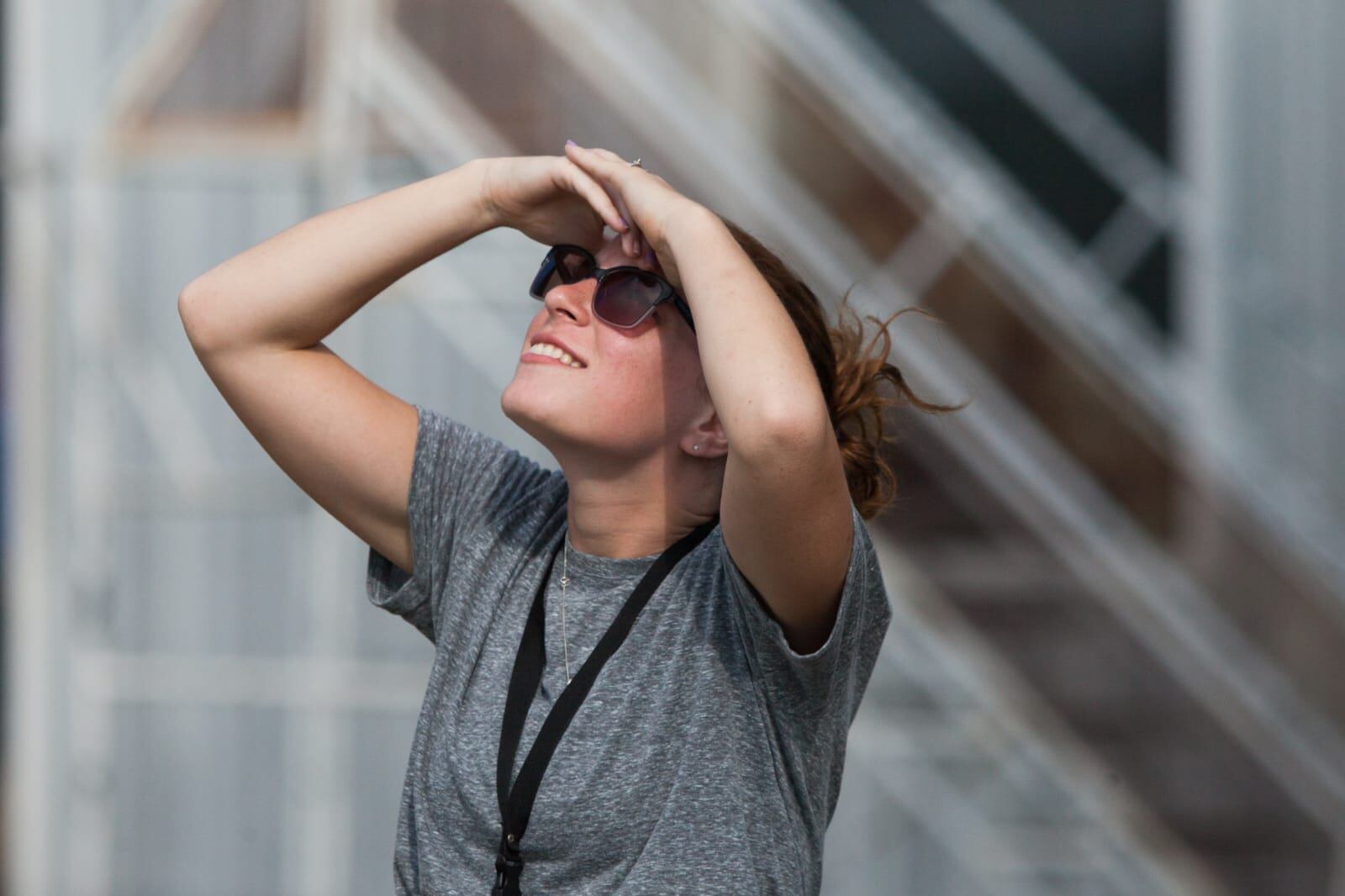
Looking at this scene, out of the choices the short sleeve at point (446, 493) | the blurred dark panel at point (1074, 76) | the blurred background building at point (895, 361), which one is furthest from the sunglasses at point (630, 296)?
the blurred dark panel at point (1074, 76)

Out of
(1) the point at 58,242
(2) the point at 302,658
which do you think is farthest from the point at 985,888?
(1) the point at 58,242

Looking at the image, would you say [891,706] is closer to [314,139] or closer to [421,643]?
[421,643]

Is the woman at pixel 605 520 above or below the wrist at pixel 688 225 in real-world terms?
below

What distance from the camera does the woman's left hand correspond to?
1.53m

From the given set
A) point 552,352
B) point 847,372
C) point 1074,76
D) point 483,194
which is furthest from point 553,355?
point 1074,76

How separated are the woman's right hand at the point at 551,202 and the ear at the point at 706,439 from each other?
7.9 inches

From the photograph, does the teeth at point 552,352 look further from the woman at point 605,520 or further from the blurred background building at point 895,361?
the blurred background building at point 895,361

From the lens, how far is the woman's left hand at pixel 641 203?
1.53m

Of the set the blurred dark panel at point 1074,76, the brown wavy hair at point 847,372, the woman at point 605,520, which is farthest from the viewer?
the blurred dark panel at point 1074,76

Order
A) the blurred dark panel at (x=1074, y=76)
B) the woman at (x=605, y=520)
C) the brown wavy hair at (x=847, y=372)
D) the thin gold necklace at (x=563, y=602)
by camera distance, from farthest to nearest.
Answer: the blurred dark panel at (x=1074, y=76)
the brown wavy hair at (x=847, y=372)
the thin gold necklace at (x=563, y=602)
the woman at (x=605, y=520)

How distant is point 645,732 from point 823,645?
0.65 ft

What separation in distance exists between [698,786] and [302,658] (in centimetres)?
287

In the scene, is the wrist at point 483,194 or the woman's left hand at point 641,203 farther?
the wrist at point 483,194

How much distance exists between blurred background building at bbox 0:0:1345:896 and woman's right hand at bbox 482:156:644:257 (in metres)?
2.23
